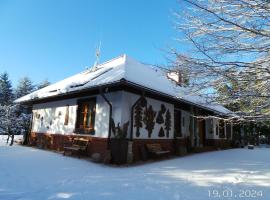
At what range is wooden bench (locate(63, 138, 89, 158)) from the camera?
11.2 meters

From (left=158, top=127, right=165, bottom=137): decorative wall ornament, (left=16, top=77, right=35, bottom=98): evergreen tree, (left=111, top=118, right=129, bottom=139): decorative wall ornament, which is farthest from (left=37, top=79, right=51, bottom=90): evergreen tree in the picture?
(left=111, top=118, right=129, bottom=139): decorative wall ornament

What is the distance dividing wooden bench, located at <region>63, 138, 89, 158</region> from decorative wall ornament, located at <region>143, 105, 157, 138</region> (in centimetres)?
285

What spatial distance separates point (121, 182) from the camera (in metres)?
6.66

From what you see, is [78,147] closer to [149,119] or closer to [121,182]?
[149,119]

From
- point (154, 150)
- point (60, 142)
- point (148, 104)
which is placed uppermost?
point (148, 104)

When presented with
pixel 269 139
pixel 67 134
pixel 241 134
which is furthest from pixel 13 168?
pixel 269 139

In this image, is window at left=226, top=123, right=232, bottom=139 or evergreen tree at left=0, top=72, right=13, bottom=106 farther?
evergreen tree at left=0, top=72, right=13, bottom=106

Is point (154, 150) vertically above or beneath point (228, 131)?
beneath

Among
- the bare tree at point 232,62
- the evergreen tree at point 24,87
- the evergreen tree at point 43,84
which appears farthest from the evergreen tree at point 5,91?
the bare tree at point 232,62

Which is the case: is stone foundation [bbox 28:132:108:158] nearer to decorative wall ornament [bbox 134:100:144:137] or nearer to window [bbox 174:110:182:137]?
decorative wall ornament [bbox 134:100:144:137]

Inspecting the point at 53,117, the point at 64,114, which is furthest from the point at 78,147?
the point at 53,117

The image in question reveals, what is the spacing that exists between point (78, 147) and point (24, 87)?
108 feet

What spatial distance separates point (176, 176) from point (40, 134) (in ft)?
35.7

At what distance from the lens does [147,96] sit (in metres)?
11.9
